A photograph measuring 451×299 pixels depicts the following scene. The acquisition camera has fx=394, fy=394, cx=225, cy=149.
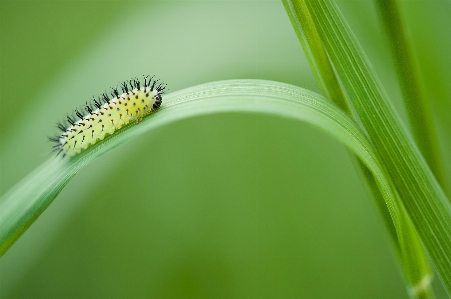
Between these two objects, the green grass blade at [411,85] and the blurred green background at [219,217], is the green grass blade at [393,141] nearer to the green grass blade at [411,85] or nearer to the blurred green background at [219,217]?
the green grass blade at [411,85]

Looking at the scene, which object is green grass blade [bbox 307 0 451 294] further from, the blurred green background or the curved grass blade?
the blurred green background

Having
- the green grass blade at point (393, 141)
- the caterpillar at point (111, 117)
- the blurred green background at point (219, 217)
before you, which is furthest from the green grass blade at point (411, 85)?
the blurred green background at point (219, 217)

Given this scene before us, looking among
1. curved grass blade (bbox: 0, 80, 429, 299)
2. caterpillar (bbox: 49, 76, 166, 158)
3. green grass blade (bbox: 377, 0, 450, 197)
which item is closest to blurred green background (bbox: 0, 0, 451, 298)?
caterpillar (bbox: 49, 76, 166, 158)

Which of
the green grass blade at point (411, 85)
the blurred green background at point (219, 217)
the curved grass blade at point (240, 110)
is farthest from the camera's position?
the blurred green background at point (219, 217)

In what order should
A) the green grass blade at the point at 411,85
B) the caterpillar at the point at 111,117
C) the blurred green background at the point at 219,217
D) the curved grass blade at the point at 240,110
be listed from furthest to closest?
the blurred green background at the point at 219,217, the caterpillar at the point at 111,117, the green grass blade at the point at 411,85, the curved grass blade at the point at 240,110

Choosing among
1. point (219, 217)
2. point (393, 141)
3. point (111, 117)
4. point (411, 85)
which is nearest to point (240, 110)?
point (393, 141)

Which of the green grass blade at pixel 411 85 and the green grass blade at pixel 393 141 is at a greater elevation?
the green grass blade at pixel 411 85

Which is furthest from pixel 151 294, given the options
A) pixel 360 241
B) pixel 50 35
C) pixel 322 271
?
pixel 50 35
